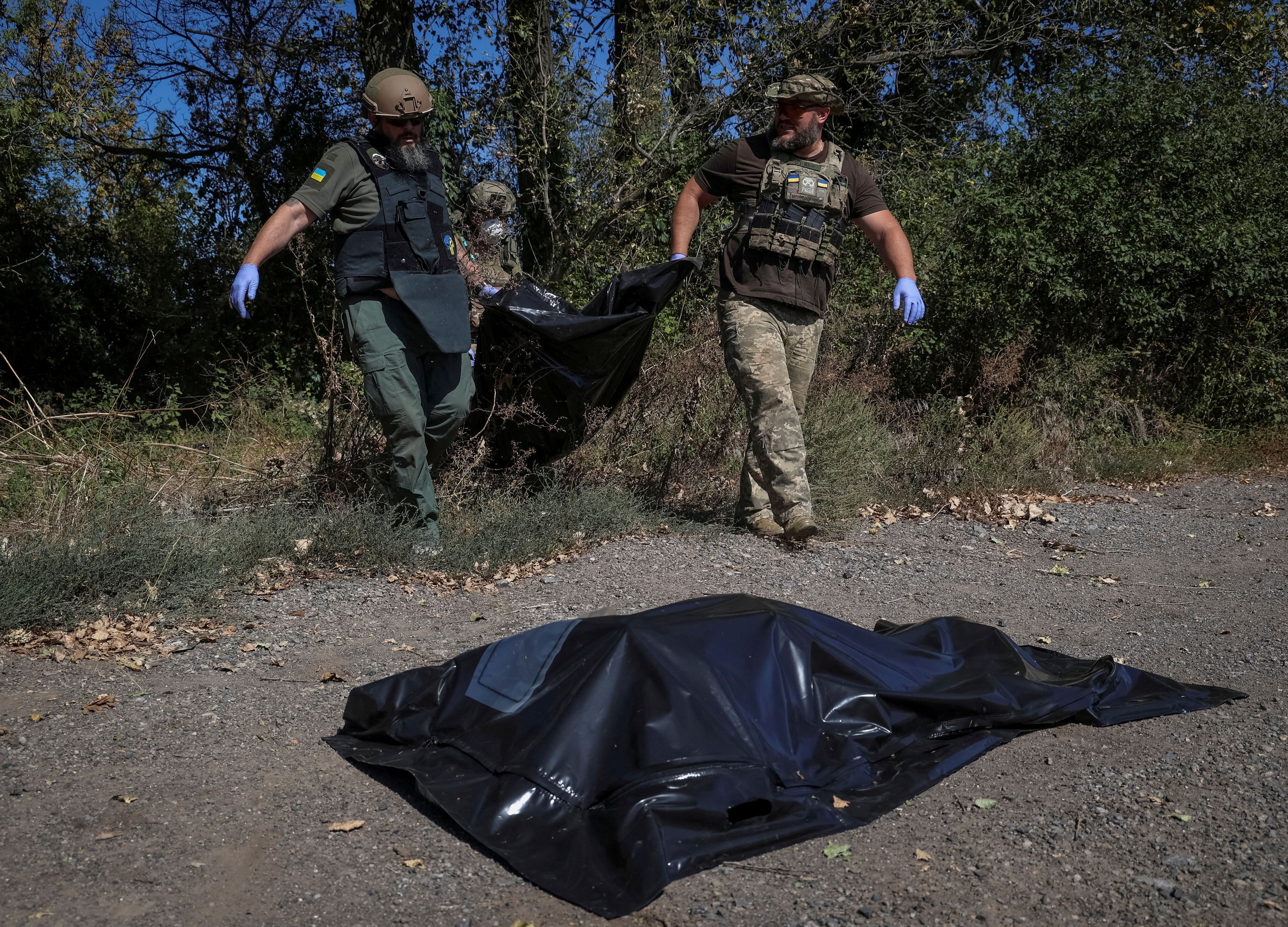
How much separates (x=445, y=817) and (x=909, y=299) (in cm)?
372

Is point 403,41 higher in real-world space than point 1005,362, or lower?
higher

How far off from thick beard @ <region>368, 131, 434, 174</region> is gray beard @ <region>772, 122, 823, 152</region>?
1740mm

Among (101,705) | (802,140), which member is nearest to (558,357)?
(802,140)

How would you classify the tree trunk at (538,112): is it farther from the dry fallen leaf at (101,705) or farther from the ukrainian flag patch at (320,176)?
the dry fallen leaf at (101,705)

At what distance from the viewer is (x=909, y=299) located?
17.6 ft

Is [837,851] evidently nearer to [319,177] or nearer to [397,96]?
[319,177]

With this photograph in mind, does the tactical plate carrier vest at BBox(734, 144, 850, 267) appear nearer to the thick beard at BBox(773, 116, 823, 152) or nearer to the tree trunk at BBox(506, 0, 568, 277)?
the thick beard at BBox(773, 116, 823, 152)

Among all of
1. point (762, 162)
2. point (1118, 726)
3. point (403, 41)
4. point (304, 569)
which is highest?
point (403, 41)

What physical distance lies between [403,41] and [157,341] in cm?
345

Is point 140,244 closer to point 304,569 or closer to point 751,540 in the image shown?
point 304,569

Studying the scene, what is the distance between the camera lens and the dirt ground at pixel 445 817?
7.26 ft

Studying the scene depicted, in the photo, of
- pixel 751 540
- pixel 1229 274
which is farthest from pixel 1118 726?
pixel 1229 274

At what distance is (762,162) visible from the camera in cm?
538

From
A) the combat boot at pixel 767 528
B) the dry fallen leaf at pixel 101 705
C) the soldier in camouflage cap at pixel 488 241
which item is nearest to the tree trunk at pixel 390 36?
the soldier in camouflage cap at pixel 488 241
